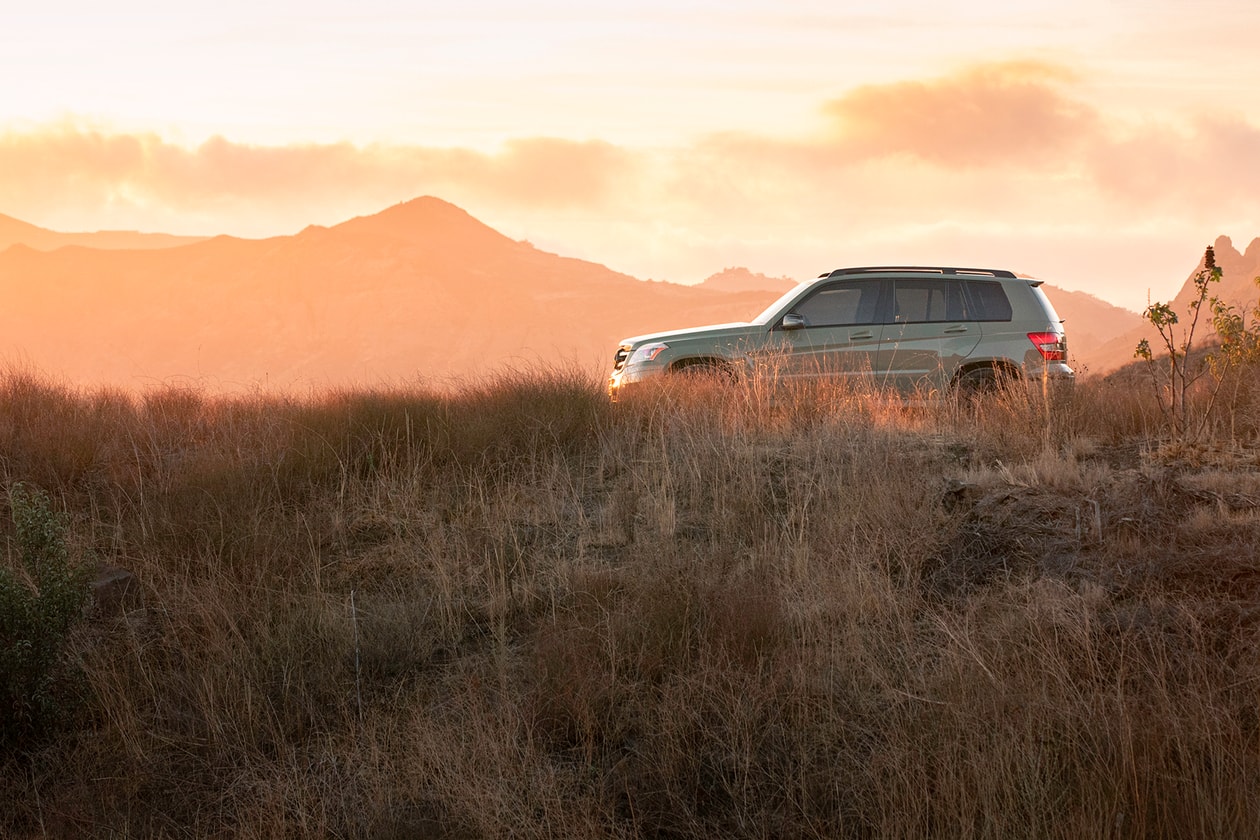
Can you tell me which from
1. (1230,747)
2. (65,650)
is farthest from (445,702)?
(1230,747)

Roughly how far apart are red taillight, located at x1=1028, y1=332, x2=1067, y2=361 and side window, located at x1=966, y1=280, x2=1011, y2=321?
364mm

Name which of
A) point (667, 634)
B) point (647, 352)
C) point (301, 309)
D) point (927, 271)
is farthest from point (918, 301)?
point (301, 309)

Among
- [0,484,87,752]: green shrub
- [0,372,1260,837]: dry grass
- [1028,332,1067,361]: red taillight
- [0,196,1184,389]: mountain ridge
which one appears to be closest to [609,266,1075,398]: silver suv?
[1028,332,1067,361]: red taillight

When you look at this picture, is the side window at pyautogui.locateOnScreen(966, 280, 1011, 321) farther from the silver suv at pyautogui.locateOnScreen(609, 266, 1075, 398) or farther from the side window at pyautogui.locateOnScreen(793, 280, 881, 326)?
the side window at pyautogui.locateOnScreen(793, 280, 881, 326)

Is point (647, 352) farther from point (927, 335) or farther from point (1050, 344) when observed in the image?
point (1050, 344)

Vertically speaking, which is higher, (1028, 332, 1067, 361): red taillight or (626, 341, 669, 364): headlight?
(626, 341, 669, 364): headlight

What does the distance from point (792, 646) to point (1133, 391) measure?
669 centimetres

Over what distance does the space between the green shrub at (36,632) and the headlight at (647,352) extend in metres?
5.83

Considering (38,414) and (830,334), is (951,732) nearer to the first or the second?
(830,334)

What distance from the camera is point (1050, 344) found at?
33.2 feet

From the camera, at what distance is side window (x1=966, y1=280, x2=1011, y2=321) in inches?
404

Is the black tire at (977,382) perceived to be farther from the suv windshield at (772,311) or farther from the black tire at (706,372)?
the black tire at (706,372)

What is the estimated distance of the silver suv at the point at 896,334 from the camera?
10.1 metres

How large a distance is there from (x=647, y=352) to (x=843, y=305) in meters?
2.09
